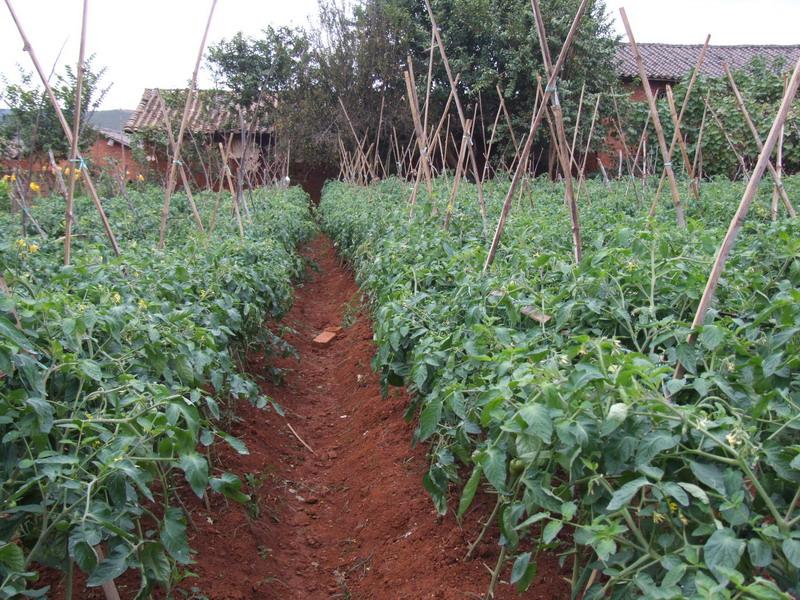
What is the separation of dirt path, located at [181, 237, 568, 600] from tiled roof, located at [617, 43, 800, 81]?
18.7 meters

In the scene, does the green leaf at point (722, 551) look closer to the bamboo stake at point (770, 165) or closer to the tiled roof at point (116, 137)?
the bamboo stake at point (770, 165)

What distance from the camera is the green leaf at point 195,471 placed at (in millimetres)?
1771

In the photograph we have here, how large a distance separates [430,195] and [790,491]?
16.9ft

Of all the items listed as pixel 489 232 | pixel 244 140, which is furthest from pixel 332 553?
pixel 244 140

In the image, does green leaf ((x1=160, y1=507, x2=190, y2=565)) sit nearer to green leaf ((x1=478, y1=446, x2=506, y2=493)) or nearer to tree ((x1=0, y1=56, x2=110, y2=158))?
green leaf ((x1=478, y1=446, x2=506, y2=493))

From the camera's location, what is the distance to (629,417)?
5.28 feet

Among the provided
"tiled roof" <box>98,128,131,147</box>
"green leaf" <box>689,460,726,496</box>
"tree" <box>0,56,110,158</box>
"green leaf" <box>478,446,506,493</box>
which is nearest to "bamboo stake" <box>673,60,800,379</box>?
"green leaf" <box>689,460,726,496</box>

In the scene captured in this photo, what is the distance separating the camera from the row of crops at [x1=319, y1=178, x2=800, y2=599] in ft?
4.71

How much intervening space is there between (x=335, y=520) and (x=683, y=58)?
974 inches

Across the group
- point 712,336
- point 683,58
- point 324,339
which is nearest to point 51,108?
point 324,339

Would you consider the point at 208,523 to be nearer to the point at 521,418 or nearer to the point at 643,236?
the point at 521,418

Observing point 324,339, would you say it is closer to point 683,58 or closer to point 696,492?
point 696,492

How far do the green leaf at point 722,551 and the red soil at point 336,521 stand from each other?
0.86 meters

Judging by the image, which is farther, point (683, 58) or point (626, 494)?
point (683, 58)
